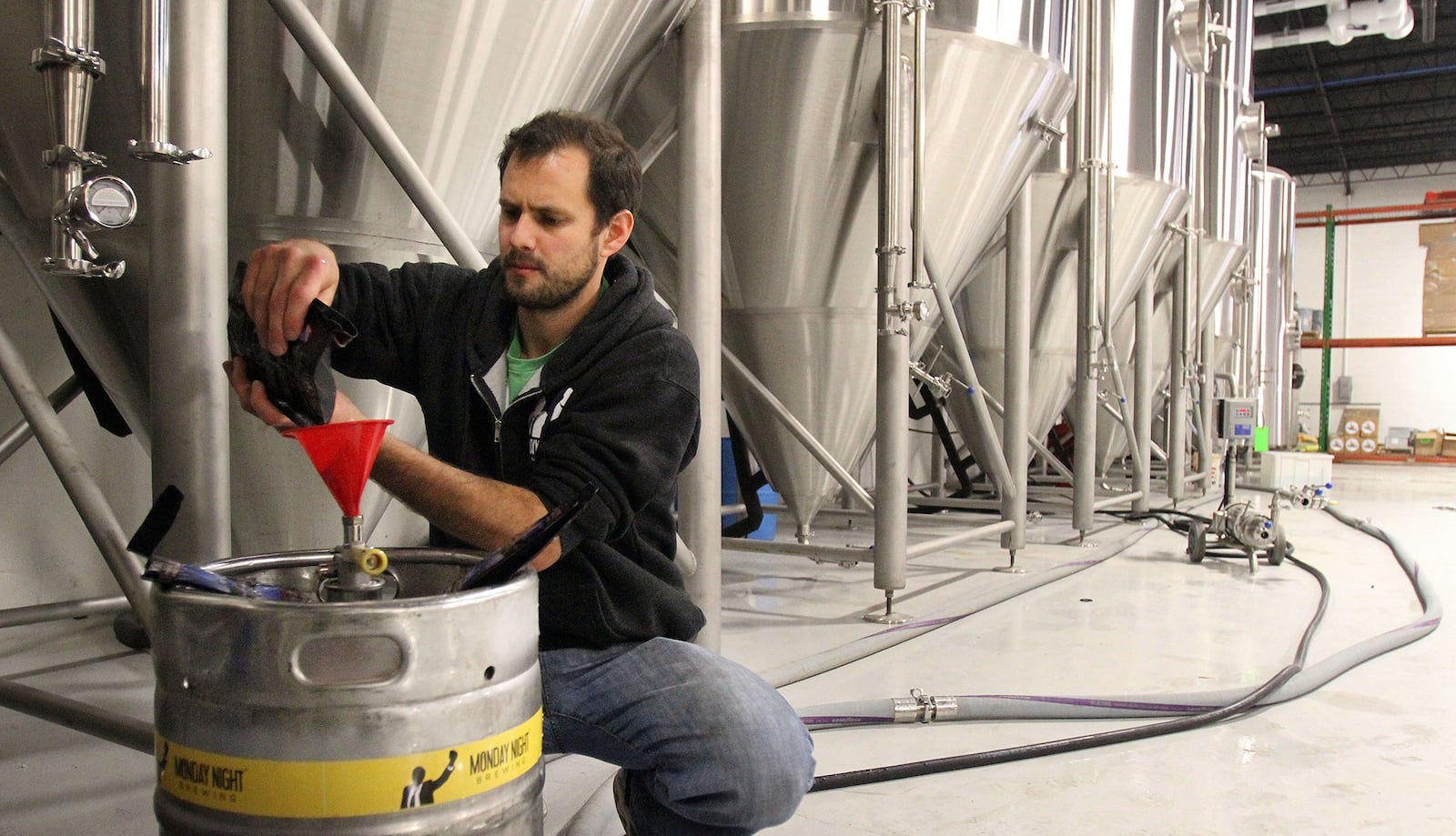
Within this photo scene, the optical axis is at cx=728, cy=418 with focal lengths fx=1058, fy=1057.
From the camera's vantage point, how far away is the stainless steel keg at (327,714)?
669 millimetres

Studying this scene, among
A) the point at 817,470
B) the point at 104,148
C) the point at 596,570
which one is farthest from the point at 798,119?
the point at 596,570

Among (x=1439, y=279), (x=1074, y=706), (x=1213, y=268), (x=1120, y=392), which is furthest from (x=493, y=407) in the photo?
(x=1439, y=279)

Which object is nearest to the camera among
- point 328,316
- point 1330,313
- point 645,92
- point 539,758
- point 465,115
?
point 539,758

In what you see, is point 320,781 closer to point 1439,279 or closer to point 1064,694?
point 1064,694

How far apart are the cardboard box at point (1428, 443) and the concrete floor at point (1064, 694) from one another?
1142 centimetres

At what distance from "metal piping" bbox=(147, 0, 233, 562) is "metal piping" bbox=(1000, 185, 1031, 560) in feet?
9.58

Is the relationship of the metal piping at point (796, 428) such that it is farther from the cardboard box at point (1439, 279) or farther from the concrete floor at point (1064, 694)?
the cardboard box at point (1439, 279)

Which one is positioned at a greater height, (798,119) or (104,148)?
(798,119)

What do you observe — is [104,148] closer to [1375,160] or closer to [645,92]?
[645,92]

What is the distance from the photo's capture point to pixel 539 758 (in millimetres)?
814

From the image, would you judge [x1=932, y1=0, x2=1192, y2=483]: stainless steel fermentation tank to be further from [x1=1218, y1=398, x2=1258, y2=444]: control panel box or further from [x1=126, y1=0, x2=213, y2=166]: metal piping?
[x1=126, y1=0, x2=213, y2=166]: metal piping

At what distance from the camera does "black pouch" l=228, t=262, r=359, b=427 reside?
3.18ft

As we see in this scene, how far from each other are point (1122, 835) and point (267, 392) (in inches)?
50.0

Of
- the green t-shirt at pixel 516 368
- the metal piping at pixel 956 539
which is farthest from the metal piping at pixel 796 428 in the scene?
the green t-shirt at pixel 516 368
